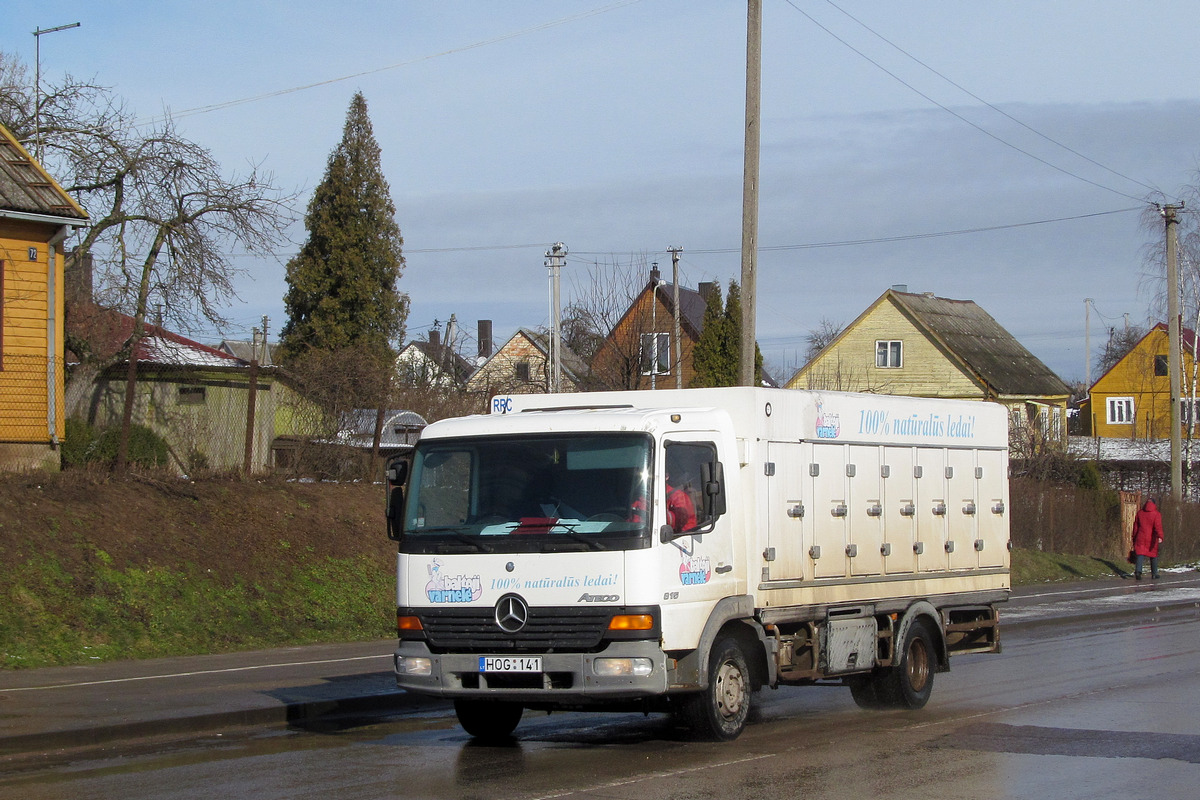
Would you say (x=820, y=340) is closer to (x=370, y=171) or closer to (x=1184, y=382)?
(x=1184, y=382)

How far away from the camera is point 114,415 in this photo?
74.0 feet

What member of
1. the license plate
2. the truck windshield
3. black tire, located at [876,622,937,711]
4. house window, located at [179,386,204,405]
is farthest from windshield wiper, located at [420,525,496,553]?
house window, located at [179,386,204,405]

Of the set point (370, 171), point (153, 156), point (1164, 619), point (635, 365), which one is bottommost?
point (1164, 619)

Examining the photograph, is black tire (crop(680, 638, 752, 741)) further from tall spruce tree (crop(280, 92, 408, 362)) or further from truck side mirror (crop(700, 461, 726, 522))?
tall spruce tree (crop(280, 92, 408, 362))

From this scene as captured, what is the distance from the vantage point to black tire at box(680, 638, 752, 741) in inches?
376

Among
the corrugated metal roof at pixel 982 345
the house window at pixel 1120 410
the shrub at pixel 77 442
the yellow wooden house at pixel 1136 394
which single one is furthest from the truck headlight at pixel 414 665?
the house window at pixel 1120 410

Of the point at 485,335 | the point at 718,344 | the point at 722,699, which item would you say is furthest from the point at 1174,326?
the point at 485,335

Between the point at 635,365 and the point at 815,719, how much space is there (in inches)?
964

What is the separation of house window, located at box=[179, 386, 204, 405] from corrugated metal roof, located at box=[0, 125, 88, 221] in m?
3.64

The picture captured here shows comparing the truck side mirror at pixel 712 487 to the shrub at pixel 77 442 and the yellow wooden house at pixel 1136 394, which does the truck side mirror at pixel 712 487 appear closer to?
the shrub at pixel 77 442

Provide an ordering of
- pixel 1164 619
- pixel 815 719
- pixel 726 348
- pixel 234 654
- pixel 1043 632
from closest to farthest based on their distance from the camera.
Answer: pixel 815 719 < pixel 234 654 < pixel 1043 632 < pixel 1164 619 < pixel 726 348

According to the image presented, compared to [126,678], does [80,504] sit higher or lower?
higher

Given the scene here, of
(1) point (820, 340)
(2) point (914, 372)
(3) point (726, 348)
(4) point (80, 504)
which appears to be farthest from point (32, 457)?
(1) point (820, 340)

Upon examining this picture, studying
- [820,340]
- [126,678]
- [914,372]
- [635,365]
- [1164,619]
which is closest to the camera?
[126,678]
